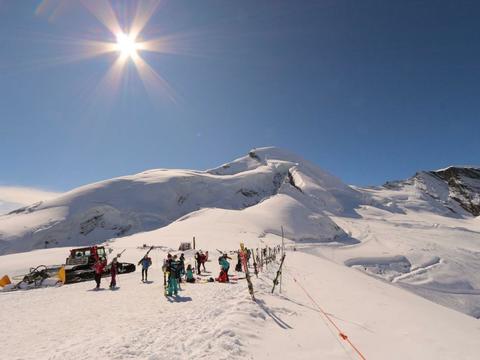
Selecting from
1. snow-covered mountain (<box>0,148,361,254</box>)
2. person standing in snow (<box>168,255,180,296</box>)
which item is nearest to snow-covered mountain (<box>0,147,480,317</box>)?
snow-covered mountain (<box>0,148,361,254</box>)

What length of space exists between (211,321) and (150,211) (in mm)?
118262

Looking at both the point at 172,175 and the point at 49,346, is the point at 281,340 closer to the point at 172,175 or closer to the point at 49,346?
the point at 49,346

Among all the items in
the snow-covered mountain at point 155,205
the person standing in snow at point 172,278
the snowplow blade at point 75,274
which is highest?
the snow-covered mountain at point 155,205

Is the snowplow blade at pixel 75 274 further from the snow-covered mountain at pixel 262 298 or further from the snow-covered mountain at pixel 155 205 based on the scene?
the snow-covered mountain at pixel 155 205

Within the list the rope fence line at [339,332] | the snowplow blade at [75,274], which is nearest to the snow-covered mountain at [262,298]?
the rope fence line at [339,332]

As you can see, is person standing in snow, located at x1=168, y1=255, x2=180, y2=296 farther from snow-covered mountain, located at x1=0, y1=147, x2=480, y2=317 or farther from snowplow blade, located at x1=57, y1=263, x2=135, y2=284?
snow-covered mountain, located at x1=0, y1=147, x2=480, y2=317

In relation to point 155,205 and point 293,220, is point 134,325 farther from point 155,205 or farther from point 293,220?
point 155,205

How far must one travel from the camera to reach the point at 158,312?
35.6ft

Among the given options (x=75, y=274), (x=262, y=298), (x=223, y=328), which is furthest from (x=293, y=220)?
(x=223, y=328)

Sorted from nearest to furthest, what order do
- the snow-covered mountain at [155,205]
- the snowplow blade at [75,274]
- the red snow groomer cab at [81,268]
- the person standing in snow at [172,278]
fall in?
the person standing in snow at [172,278] → the snowplow blade at [75,274] → the red snow groomer cab at [81,268] → the snow-covered mountain at [155,205]

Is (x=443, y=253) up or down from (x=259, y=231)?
down

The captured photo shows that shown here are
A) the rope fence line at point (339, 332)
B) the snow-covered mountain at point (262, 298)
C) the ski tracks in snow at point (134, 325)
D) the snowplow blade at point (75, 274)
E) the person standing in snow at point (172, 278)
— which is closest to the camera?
the ski tracks in snow at point (134, 325)

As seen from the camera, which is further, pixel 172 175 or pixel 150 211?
pixel 172 175

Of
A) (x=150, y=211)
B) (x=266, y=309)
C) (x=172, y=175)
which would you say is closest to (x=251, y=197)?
(x=172, y=175)
